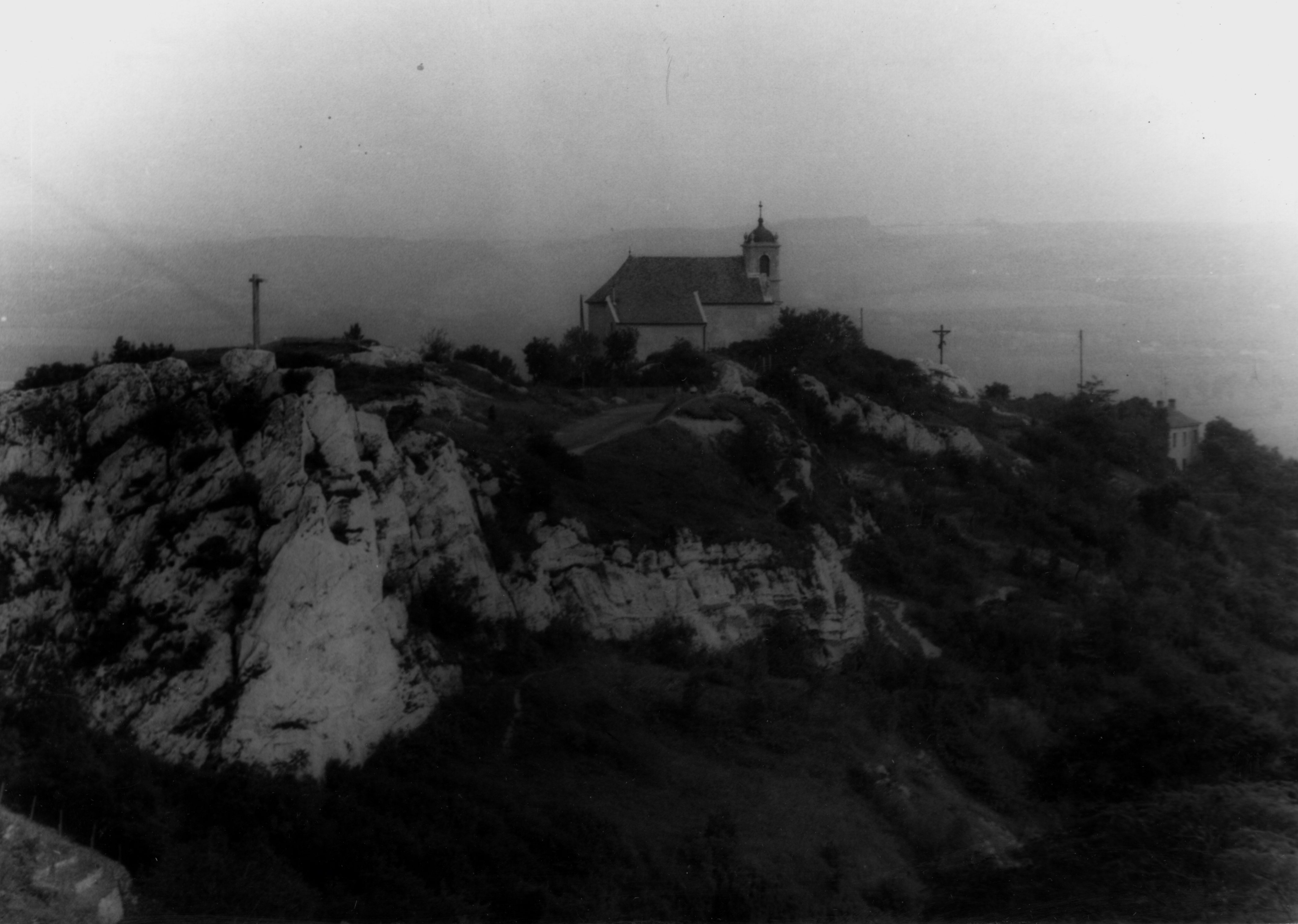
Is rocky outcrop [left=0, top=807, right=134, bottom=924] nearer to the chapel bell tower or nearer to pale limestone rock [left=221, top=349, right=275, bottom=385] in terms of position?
pale limestone rock [left=221, top=349, right=275, bottom=385]

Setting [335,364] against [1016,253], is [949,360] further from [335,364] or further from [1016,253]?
[335,364]

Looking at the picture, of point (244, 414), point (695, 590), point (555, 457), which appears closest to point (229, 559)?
point (244, 414)

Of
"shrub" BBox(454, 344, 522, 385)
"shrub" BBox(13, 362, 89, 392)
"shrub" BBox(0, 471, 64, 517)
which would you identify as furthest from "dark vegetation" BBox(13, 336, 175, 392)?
"shrub" BBox(454, 344, 522, 385)

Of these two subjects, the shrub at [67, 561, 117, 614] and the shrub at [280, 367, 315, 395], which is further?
the shrub at [280, 367, 315, 395]

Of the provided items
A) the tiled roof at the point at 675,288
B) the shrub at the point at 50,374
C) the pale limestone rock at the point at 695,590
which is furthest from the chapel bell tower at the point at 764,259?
the shrub at the point at 50,374

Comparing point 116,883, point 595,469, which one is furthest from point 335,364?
point 116,883

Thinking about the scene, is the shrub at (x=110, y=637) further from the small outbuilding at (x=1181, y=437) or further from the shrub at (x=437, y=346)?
the small outbuilding at (x=1181, y=437)
